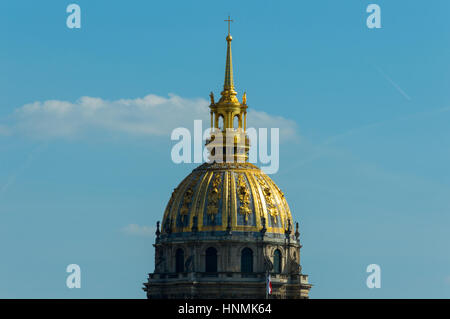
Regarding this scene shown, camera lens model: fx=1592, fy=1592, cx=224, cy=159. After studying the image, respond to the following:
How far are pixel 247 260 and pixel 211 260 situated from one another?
4.47 meters

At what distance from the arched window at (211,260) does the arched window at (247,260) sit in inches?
137

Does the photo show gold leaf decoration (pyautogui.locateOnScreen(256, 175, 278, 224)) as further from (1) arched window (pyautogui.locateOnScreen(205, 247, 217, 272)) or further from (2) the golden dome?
(1) arched window (pyautogui.locateOnScreen(205, 247, 217, 272))

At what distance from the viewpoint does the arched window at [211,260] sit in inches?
7771

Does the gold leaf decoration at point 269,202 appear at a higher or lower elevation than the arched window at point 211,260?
higher

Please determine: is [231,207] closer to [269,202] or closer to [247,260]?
[269,202]

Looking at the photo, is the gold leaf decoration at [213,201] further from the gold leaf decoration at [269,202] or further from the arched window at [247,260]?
the arched window at [247,260]

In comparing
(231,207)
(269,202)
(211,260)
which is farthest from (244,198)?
(211,260)

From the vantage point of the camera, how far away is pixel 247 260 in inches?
7781

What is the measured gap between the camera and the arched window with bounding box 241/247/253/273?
647ft

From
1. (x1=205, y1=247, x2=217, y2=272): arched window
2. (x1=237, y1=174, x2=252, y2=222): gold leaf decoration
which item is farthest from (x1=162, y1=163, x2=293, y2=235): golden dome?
(x1=205, y1=247, x2=217, y2=272): arched window

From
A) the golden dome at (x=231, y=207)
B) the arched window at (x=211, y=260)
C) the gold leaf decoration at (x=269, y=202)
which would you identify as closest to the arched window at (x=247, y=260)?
the golden dome at (x=231, y=207)
